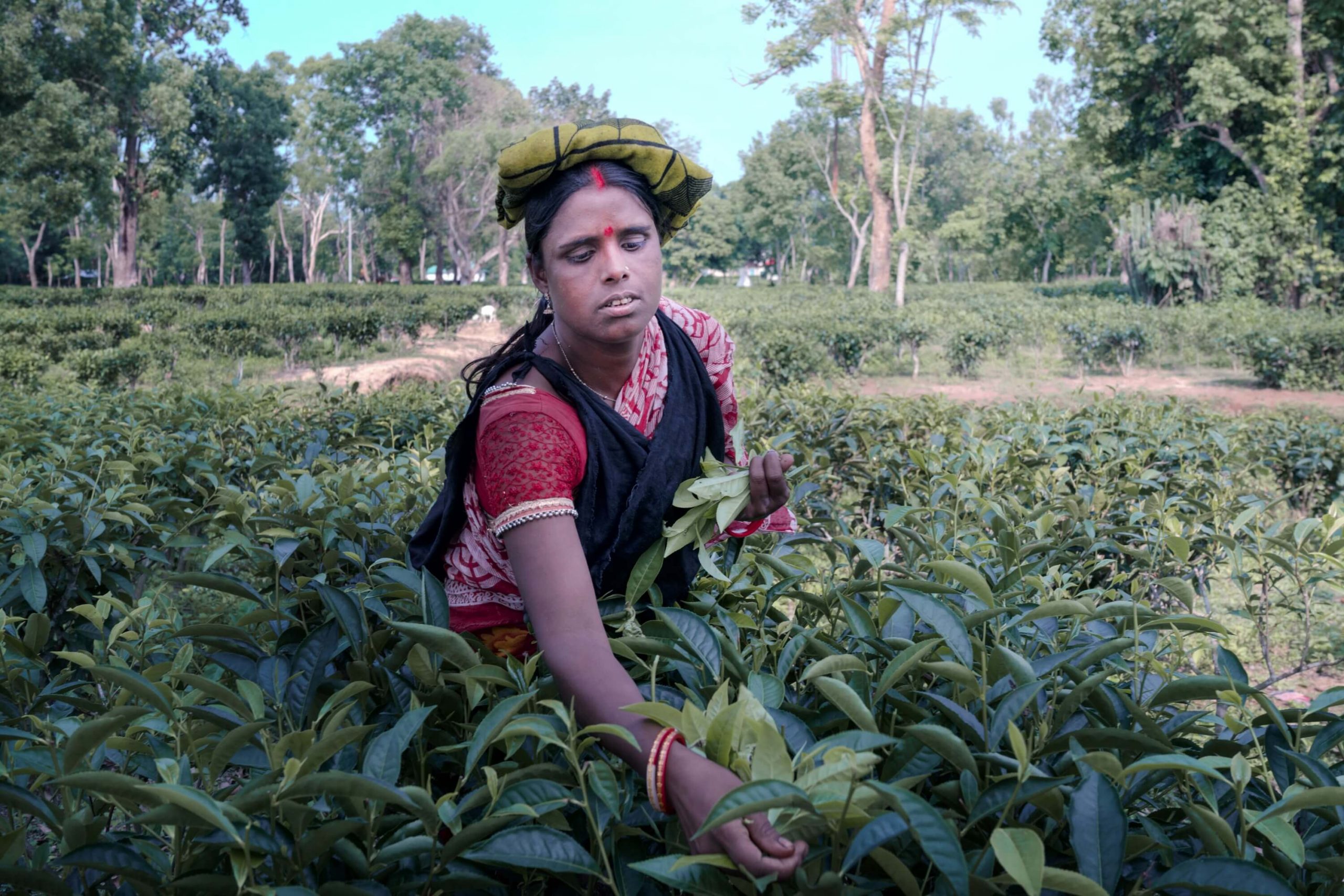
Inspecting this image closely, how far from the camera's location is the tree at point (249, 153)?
106ft

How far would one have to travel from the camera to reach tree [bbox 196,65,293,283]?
3241 cm

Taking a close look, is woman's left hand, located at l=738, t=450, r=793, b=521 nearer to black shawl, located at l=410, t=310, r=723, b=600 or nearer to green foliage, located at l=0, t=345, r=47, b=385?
black shawl, located at l=410, t=310, r=723, b=600

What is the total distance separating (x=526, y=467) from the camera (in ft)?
4.75

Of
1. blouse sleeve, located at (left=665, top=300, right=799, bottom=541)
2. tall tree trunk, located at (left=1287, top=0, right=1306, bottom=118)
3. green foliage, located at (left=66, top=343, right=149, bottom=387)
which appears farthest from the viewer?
tall tree trunk, located at (left=1287, top=0, right=1306, bottom=118)

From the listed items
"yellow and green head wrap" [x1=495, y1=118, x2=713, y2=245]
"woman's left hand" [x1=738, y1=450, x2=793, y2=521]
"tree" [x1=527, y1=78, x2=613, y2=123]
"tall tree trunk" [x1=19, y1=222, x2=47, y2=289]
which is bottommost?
"woman's left hand" [x1=738, y1=450, x2=793, y2=521]

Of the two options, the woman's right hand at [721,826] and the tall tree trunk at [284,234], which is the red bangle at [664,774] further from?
the tall tree trunk at [284,234]

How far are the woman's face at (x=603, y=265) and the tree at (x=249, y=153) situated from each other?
108 ft

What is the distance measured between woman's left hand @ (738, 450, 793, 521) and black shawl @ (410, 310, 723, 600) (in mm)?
174

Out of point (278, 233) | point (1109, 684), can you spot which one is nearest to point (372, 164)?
point (278, 233)

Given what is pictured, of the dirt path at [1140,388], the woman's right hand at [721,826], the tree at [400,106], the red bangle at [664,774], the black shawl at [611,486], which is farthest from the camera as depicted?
the tree at [400,106]

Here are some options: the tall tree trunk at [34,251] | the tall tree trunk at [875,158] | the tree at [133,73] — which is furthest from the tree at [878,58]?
→ the tall tree trunk at [34,251]

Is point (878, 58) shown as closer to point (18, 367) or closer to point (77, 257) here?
point (18, 367)

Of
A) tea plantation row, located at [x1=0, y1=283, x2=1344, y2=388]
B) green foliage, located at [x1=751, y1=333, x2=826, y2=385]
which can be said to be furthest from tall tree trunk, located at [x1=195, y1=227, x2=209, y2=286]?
green foliage, located at [x1=751, y1=333, x2=826, y2=385]

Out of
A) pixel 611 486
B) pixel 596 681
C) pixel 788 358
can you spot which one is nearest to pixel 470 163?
pixel 788 358
